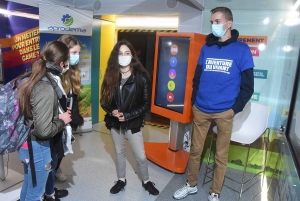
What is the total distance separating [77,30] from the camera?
4.23 metres

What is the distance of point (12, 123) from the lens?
171 cm

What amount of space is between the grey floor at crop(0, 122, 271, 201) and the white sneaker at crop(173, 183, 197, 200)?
0.18 ft

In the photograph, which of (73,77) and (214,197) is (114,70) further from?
(214,197)

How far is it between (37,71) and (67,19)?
265 centimetres

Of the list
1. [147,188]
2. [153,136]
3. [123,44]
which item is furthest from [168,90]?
[153,136]

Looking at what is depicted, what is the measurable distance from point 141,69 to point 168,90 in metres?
0.82

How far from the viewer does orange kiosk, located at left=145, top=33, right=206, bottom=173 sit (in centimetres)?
292

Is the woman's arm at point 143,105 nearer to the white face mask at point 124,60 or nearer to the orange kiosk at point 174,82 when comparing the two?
the white face mask at point 124,60

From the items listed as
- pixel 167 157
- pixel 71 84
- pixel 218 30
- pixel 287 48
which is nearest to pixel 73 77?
pixel 71 84

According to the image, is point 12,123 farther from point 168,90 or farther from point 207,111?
point 168,90

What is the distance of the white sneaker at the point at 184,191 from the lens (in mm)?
2701

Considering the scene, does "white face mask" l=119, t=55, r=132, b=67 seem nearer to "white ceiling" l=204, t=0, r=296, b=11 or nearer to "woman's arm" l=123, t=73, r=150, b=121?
"woman's arm" l=123, t=73, r=150, b=121

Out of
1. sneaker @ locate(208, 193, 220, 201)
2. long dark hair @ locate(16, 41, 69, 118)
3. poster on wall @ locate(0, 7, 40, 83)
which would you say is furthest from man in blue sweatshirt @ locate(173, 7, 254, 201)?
poster on wall @ locate(0, 7, 40, 83)

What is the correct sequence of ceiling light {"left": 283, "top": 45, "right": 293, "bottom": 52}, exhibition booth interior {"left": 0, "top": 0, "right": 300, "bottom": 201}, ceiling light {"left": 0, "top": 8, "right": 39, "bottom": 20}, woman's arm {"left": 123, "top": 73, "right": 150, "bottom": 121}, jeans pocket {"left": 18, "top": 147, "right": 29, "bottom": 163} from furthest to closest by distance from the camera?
1. ceiling light {"left": 0, "top": 8, "right": 39, "bottom": 20}
2. ceiling light {"left": 283, "top": 45, "right": 293, "bottom": 52}
3. exhibition booth interior {"left": 0, "top": 0, "right": 300, "bottom": 201}
4. woman's arm {"left": 123, "top": 73, "right": 150, "bottom": 121}
5. jeans pocket {"left": 18, "top": 147, "right": 29, "bottom": 163}
